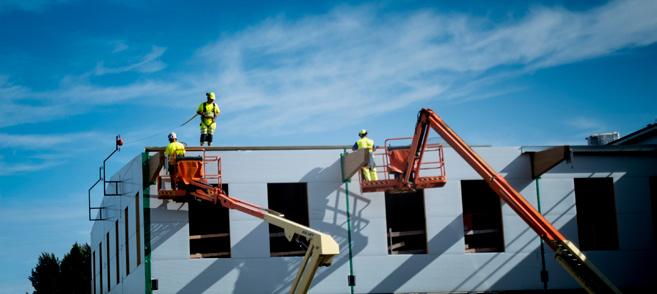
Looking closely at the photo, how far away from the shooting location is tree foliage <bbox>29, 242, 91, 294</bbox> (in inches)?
2601

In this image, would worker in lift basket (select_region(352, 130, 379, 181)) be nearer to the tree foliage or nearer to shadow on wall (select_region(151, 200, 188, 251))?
shadow on wall (select_region(151, 200, 188, 251))

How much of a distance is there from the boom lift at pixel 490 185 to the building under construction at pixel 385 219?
0.04m

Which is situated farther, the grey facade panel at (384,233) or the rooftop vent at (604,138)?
the rooftop vent at (604,138)

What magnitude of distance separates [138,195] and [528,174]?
1333 cm

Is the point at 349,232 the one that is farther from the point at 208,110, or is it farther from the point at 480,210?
the point at 480,210

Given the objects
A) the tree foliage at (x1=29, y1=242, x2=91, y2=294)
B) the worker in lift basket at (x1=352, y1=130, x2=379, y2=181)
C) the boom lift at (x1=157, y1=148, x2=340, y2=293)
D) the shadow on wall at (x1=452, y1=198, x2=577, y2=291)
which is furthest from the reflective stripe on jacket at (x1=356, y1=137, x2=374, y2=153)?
the tree foliage at (x1=29, y1=242, x2=91, y2=294)

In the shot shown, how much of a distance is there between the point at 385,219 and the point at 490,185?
4221 millimetres

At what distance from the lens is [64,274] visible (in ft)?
221

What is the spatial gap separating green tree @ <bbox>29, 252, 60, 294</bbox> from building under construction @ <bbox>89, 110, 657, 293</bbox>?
116ft

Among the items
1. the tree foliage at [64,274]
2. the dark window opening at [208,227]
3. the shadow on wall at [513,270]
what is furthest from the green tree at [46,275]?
the shadow on wall at [513,270]

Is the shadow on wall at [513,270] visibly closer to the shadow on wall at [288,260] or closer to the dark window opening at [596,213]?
the dark window opening at [596,213]

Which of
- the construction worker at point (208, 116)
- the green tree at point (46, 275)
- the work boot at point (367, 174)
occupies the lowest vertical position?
the green tree at point (46, 275)

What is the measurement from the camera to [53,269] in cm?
6775

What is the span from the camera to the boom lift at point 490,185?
2491 centimetres
